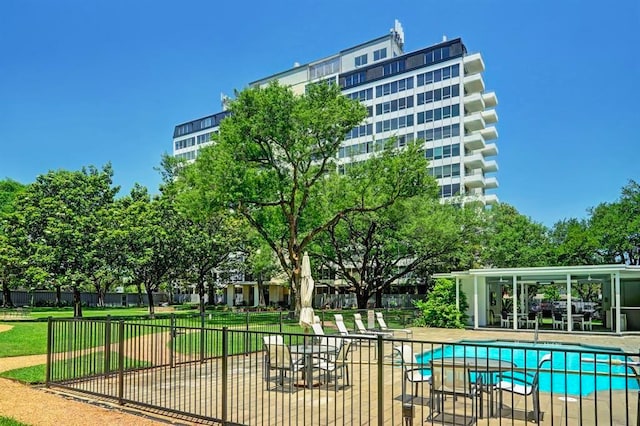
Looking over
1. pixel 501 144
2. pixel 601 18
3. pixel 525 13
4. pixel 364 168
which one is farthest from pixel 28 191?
pixel 501 144

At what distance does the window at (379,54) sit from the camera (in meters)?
66.4

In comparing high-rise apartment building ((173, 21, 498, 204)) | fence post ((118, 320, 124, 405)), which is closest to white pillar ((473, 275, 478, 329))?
fence post ((118, 320, 124, 405))

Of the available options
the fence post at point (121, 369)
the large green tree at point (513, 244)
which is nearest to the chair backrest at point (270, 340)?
the fence post at point (121, 369)

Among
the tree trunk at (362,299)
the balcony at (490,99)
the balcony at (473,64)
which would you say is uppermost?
the balcony at (473,64)

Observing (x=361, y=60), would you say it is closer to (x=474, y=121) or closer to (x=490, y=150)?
(x=474, y=121)

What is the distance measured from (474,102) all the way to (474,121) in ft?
6.75

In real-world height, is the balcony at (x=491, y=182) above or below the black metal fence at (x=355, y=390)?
above

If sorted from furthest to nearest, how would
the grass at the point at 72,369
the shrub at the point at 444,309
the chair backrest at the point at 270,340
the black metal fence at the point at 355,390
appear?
the shrub at the point at 444,309
the grass at the point at 72,369
the chair backrest at the point at 270,340
the black metal fence at the point at 355,390

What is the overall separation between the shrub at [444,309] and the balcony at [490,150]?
130 ft

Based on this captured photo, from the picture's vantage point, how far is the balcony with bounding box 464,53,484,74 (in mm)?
56281

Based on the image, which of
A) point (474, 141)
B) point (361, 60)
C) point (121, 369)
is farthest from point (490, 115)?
point (121, 369)

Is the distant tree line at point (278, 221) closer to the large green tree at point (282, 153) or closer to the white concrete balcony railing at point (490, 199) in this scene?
the large green tree at point (282, 153)

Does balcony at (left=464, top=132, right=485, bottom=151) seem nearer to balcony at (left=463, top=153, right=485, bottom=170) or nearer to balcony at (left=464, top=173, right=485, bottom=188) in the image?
balcony at (left=463, top=153, right=485, bottom=170)

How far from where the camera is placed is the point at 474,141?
186 feet
